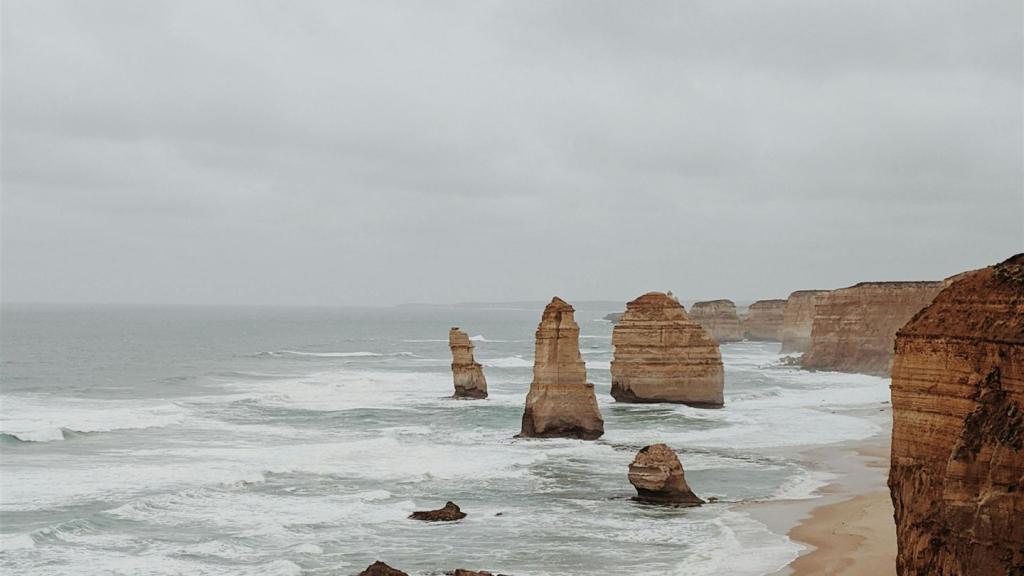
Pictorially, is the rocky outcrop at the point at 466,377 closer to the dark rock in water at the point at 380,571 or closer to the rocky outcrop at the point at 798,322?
the dark rock in water at the point at 380,571

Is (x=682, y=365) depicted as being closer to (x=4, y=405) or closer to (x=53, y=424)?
(x=53, y=424)

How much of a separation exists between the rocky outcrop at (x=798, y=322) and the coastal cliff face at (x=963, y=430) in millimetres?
85547

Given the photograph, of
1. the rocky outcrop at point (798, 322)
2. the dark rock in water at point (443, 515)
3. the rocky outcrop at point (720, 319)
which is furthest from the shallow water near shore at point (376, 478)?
the rocky outcrop at point (720, 319)

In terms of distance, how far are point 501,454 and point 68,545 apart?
50.9ft

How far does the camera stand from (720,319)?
129m

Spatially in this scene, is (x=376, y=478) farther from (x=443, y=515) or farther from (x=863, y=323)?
(x=863, y=323)

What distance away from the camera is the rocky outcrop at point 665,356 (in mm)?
50438

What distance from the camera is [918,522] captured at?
1527 centimetres

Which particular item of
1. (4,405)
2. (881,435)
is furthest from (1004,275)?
(4,405)

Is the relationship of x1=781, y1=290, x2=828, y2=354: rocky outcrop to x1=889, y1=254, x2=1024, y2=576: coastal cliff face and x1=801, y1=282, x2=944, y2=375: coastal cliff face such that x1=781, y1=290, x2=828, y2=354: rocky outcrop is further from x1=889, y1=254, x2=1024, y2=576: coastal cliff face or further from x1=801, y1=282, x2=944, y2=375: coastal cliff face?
x1=889, y1=254, x2=1024, y2=576: coastal cliff face

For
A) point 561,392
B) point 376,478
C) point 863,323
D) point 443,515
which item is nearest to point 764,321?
point 863,323

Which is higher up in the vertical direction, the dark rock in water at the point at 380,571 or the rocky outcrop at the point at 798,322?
the rocky outcrop at the point at 798,322

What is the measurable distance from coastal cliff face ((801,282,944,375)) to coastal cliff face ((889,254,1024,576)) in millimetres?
55202

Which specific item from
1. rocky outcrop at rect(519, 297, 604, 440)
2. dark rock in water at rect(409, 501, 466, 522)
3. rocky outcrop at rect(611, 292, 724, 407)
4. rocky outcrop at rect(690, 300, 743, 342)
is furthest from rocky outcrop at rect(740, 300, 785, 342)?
dark rock in water at rect(409, 501, 466, 522)
